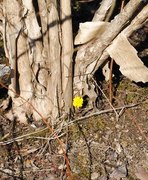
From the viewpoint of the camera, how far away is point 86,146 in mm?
1979

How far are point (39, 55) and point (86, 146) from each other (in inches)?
18.4

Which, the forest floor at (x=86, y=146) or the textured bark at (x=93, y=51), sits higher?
the textured bark at (x=93, y=51)

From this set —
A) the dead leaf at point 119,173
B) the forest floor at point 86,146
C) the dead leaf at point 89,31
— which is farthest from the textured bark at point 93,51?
the dead leaf at point 119,173

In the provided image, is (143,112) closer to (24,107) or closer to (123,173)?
(123,173)

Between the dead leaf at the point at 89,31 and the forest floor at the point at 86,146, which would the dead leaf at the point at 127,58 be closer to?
the dead leaf at the point at 89,31

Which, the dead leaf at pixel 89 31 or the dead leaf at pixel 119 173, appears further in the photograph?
the dead leaf at pixel 89 31

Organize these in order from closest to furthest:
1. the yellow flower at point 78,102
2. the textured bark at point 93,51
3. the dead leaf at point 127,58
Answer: the textured bark at point 93,51, the dead leaf at point 127,58, the yellow flower at point 78,102

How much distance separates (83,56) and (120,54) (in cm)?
17

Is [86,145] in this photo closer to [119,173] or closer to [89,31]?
[119,173]

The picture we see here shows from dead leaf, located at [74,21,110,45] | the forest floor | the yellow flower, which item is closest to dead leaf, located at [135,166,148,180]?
the forest floor

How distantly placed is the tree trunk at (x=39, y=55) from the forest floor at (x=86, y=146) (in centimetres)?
10

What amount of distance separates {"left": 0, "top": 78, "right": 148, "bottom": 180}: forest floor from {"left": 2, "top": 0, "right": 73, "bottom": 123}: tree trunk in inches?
4.1

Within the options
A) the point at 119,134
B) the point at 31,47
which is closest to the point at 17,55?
the point at 31,47

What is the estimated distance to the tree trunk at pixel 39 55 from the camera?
1.83m
